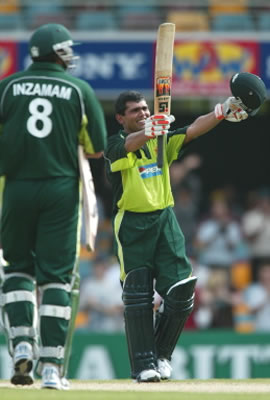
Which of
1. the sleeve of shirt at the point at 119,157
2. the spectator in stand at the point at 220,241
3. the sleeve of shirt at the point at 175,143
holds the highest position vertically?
the sleeve of shirt at the point at 175,143

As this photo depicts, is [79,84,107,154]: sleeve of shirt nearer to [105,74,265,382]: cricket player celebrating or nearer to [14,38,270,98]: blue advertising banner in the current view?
[105,74,265,382]: cricket player celebrating

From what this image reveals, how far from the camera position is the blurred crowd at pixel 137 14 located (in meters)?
14.2

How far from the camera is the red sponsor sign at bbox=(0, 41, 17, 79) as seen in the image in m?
13.3

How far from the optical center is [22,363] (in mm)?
6039

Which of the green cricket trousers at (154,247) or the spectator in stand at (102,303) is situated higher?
the green cricket trousers at (154,247)

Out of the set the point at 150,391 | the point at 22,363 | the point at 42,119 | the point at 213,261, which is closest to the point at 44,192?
→ the point at 42,119

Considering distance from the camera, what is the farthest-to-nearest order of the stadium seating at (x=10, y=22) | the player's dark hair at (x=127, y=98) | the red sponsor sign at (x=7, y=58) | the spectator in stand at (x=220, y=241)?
the stadium seating at (x=10, y=22), the spectator in stand at (x=220, y=241), the red sponsor sign at (x=7, y=58), the player's dark hair at (x=127, y=98)

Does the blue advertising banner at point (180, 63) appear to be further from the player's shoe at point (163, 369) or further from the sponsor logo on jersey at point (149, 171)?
the player's shoe at point (163, 369)

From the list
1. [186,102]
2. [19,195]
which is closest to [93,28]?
[186,102]

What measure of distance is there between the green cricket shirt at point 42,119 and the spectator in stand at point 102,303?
6.61 m

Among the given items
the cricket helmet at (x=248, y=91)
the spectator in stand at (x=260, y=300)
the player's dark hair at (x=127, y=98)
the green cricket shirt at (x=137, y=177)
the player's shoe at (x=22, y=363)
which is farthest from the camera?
the spectator in stand at (x=260, y=300)

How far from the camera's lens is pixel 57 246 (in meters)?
6.12

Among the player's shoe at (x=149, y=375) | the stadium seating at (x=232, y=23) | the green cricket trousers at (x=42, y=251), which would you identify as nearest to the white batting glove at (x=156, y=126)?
the green cricket trousers at (x=42, y=251)

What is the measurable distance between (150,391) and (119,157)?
62.0 inches
